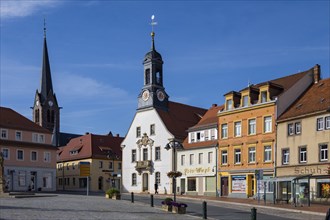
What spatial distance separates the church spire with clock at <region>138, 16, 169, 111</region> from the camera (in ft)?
227

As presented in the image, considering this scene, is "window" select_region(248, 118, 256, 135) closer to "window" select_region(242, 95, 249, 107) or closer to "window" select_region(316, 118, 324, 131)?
"window" select_region(242, 95, 249, 107)

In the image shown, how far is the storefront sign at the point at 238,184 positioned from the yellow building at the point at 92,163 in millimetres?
29579

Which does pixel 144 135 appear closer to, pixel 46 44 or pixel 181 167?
pixel 181 167

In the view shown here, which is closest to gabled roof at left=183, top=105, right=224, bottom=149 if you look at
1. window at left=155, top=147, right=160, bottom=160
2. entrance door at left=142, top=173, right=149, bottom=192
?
window at left=155, top=147, right=160, bottom=160

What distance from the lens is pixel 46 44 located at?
114500 millimetres

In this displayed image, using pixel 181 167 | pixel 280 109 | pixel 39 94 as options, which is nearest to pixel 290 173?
pixel 280 109

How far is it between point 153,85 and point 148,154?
31.2 feet

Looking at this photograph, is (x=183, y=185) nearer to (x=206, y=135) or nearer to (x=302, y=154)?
(x=206, y=135)

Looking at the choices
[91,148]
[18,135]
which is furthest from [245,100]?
[91,148]

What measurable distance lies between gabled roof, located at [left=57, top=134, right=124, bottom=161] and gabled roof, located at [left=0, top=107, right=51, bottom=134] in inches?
543

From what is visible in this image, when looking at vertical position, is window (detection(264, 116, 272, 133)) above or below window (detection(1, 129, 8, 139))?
above

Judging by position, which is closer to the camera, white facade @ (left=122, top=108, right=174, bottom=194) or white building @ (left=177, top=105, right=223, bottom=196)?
white building @ (left=177, top=105, right=223, bottom=196)

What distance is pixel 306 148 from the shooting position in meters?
44.9

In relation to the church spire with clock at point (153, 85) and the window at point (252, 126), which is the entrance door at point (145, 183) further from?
the window at point (252, 126)
